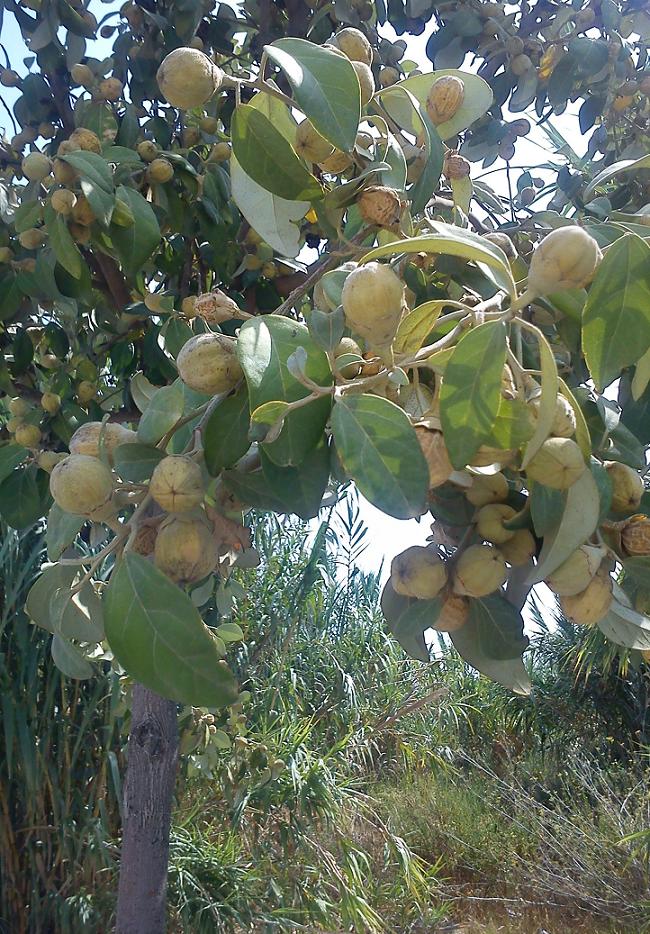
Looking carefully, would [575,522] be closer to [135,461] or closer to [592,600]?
[592,600]

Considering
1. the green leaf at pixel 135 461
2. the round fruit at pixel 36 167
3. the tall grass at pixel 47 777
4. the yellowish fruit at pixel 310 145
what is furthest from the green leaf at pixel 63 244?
the tall grass at pixel 47 777

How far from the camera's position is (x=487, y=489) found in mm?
578

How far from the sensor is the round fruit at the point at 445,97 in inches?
32.0

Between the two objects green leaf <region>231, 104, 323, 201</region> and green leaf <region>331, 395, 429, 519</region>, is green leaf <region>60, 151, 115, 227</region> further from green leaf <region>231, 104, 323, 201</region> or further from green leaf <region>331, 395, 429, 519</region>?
green leaf <region>331, 395, 429, 519</region>

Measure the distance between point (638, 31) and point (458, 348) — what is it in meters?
1.54

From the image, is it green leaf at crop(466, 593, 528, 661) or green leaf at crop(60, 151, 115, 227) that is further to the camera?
green leaf at crop(60, 151, 115, 227)

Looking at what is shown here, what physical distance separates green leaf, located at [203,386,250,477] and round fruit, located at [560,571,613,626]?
0.77ft

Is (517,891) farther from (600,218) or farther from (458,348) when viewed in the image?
(458,348)

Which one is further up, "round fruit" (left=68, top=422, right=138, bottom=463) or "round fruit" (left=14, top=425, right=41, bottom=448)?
"round fruit" (left=68, top=422, right=138, bottom=463)

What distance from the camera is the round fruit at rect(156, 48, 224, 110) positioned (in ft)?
2.23

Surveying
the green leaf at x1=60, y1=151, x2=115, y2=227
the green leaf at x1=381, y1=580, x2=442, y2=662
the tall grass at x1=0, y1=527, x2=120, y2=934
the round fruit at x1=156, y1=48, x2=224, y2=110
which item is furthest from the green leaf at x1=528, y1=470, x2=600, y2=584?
the tall grass at x1=0, y1=527, x2=120, y2=934

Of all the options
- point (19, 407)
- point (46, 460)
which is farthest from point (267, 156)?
point (19, 407)

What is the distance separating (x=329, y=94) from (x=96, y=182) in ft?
1.74

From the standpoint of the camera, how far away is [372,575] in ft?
21.4
